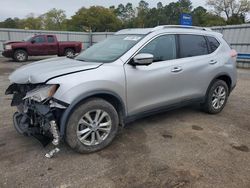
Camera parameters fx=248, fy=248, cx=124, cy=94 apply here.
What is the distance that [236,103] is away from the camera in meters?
6.19

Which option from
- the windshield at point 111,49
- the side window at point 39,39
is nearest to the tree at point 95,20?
the side window at point 39,39

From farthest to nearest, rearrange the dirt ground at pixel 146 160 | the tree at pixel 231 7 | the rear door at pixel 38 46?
the tree at pixel 231 7
the rear door at pixel 38 46
the dirt ground at pixel 146 160

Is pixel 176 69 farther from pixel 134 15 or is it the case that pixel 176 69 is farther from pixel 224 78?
pixel 134 15

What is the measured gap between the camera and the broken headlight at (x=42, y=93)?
3020mm

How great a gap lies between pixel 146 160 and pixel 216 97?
2593 millimetres

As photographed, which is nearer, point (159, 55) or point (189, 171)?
point (189, 171)

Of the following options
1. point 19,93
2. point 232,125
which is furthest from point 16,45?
point 232,125

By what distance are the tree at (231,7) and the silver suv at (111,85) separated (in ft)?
174

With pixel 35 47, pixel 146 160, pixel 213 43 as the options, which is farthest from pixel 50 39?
pixel 146 160

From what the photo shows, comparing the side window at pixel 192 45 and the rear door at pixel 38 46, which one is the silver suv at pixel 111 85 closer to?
the side window at pixel 192 45

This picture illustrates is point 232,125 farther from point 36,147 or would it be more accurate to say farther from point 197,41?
point 36,147

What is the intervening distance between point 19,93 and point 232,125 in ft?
12.2

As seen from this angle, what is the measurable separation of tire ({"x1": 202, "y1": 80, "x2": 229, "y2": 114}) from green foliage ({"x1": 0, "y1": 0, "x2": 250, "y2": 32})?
45140 millimetres

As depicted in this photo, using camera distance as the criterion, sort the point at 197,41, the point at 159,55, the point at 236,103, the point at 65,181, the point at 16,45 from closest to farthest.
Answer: the point at 65,181, the point at 159,55, the point at 197,41, the point at 236,103, the point at 16,45
